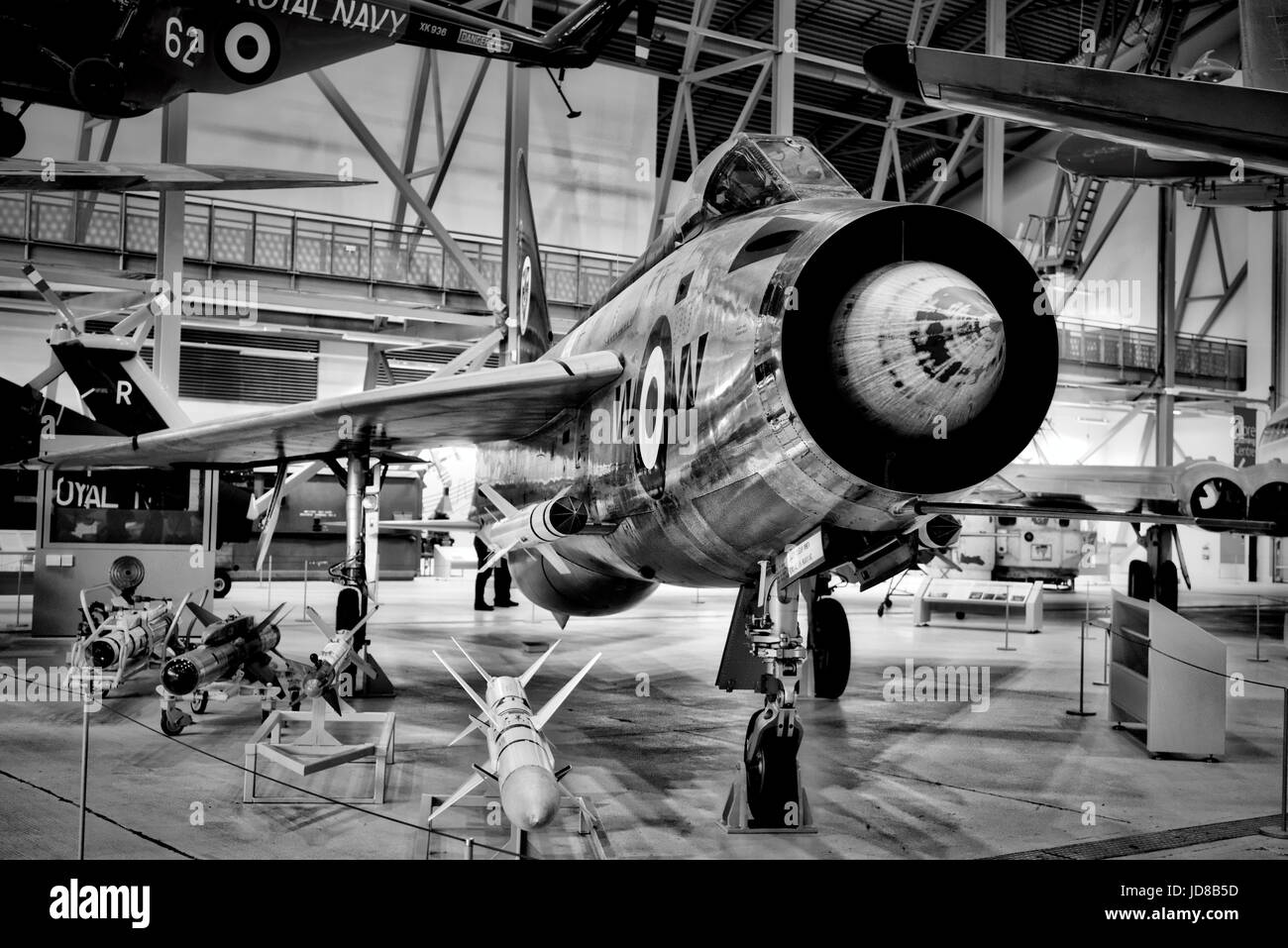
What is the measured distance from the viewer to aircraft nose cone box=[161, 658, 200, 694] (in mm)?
5301

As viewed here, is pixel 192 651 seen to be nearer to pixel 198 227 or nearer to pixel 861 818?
pixel 861 818

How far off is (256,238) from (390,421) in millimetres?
5029

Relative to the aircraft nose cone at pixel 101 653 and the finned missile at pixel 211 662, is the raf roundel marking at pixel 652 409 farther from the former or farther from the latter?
the aircraft nose cone at pixel 101 653

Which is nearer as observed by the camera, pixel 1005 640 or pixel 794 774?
pixel 794 774

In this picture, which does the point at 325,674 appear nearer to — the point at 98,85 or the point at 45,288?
the point at 98,85

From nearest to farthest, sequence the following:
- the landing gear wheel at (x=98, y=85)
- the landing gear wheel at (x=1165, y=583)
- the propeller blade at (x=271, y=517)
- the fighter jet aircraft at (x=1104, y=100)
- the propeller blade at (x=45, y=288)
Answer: the fighter jet aircraft at (x=1104, y=100)
the landing gear wheel at (x=98, y=85)
the propeller blade at (x=45, y=288)
the propeller blade at (x=271, y=517)
the landing gear wheel at (x=1165, y=583)

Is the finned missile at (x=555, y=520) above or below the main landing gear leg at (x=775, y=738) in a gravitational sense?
above

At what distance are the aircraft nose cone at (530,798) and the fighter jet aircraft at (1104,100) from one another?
3.14 meters

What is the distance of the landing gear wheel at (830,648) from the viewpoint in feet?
27.4

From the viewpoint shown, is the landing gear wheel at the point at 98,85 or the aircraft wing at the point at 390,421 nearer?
the landing gear wheel at the point at 98,85

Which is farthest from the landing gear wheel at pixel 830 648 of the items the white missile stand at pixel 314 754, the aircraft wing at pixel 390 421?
the white missile stand at pixel 314 754

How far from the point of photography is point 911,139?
943 inches
